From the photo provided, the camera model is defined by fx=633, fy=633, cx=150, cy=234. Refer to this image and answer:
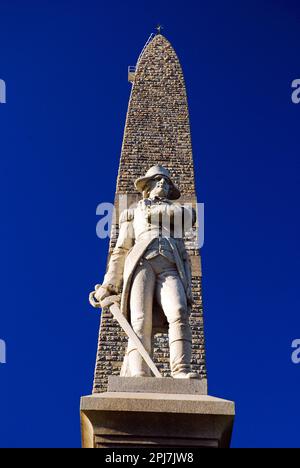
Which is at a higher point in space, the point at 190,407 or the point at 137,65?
the point at 137,65

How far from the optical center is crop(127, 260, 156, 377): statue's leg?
12.3 ft

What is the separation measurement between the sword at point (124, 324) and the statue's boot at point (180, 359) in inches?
5.5

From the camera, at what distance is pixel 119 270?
4188 mm

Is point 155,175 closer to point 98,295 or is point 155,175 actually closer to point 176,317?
point 98,295

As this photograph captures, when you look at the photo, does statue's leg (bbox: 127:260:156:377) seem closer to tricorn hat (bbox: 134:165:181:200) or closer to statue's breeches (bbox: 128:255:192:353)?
statue's breeches (bbox: 128:255:192:353)

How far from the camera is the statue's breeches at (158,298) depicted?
150 inches

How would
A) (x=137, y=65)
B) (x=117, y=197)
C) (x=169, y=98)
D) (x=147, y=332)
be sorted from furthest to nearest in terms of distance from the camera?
(x=137, y=65) → (x=169, y=98) → (x=117, y=197) → (x=147, y=332)

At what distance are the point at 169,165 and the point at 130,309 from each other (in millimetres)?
11145

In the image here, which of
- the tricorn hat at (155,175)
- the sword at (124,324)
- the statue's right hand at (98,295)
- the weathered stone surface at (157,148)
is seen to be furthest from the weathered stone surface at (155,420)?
the weathered stone surface at (157,148)
